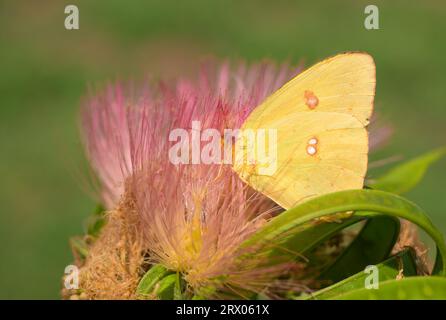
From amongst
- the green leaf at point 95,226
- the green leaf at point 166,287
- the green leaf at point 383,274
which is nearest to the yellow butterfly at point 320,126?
the green leaf at point 383,274

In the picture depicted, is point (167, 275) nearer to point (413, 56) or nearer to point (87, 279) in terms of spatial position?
point (87, 279)

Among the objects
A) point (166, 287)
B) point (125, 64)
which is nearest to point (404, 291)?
point (166, 287)

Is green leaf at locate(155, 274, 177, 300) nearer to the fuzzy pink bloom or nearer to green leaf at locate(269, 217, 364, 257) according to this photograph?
the fuzzy pink bloom

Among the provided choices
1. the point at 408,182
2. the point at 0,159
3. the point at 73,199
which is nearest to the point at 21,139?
the point at 0,159

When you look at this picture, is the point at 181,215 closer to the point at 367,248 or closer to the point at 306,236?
the point at 306,236

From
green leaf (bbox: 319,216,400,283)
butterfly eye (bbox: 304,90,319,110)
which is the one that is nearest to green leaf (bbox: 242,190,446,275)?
green leaf (bbox: 319,216,400,283)

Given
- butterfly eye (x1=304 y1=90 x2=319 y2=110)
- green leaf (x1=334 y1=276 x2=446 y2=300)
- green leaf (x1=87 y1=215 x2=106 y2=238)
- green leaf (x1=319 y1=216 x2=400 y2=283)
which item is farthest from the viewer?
green leaf (x1=87 y1=215 x2=106 y2=238)
